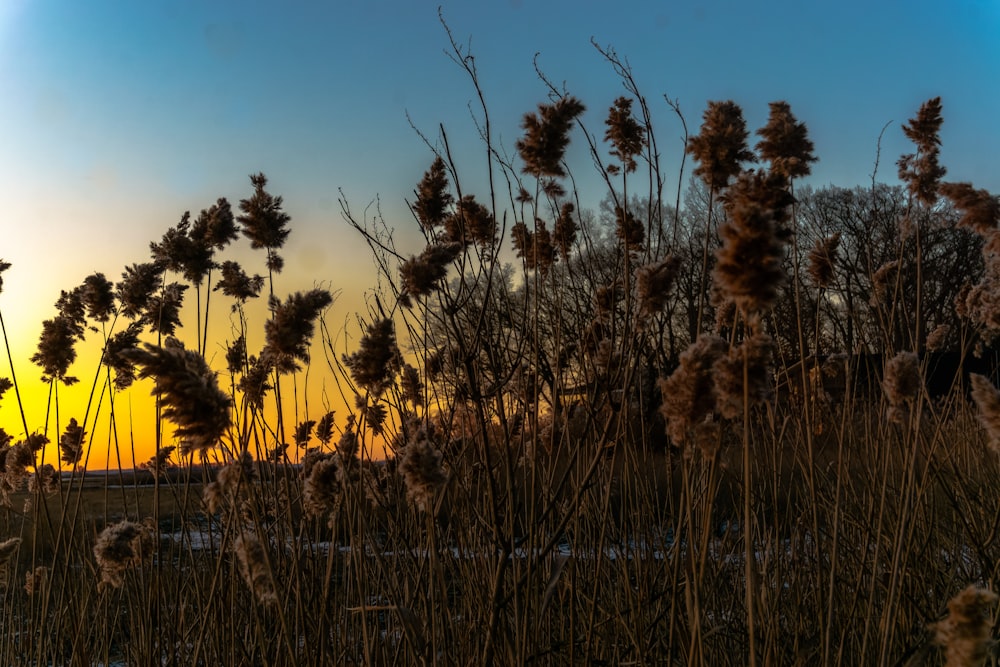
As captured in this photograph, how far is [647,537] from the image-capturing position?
273cm

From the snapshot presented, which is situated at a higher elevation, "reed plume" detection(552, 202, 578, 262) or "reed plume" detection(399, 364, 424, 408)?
"reed plume" detection(552, 202, 578, 262)

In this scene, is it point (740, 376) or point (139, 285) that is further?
point (139, 285)

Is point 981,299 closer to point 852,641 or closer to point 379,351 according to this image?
point 852,641

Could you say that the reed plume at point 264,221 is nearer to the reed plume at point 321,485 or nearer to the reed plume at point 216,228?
the reed plume at point 216,228

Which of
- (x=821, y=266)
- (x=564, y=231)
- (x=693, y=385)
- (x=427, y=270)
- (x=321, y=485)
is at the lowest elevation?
(x=321, y=485)

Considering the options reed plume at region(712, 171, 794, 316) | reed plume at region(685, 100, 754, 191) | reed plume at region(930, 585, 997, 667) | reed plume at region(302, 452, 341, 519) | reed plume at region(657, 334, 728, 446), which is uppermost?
reed plume at region(685, 100, 754, 191)

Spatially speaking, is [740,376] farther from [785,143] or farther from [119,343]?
[119,343]

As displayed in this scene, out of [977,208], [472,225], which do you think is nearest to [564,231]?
[472,225]

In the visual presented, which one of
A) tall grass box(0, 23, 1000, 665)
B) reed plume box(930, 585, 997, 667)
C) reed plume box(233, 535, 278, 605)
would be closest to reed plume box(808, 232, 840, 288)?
tall grass box(0, 23, 1000, 665)

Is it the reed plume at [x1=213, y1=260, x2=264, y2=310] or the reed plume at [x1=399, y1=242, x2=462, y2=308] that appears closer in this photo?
the reed plume at [x1=399, y1=242, x2=462, y2=308]

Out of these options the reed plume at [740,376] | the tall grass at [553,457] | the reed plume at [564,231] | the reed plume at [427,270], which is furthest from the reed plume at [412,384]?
the reed plume at [740,376]

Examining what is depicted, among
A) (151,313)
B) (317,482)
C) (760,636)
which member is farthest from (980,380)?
(151,313)

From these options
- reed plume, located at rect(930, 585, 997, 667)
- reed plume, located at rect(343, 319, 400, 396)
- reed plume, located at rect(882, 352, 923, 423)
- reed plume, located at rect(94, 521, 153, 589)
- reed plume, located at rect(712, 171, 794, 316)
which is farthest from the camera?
reed plume, located at rect(94, 521, 153, 589)

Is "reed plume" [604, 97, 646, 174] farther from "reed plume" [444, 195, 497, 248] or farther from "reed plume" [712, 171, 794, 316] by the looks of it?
"reed plume" [712, 171, 794, 316]
